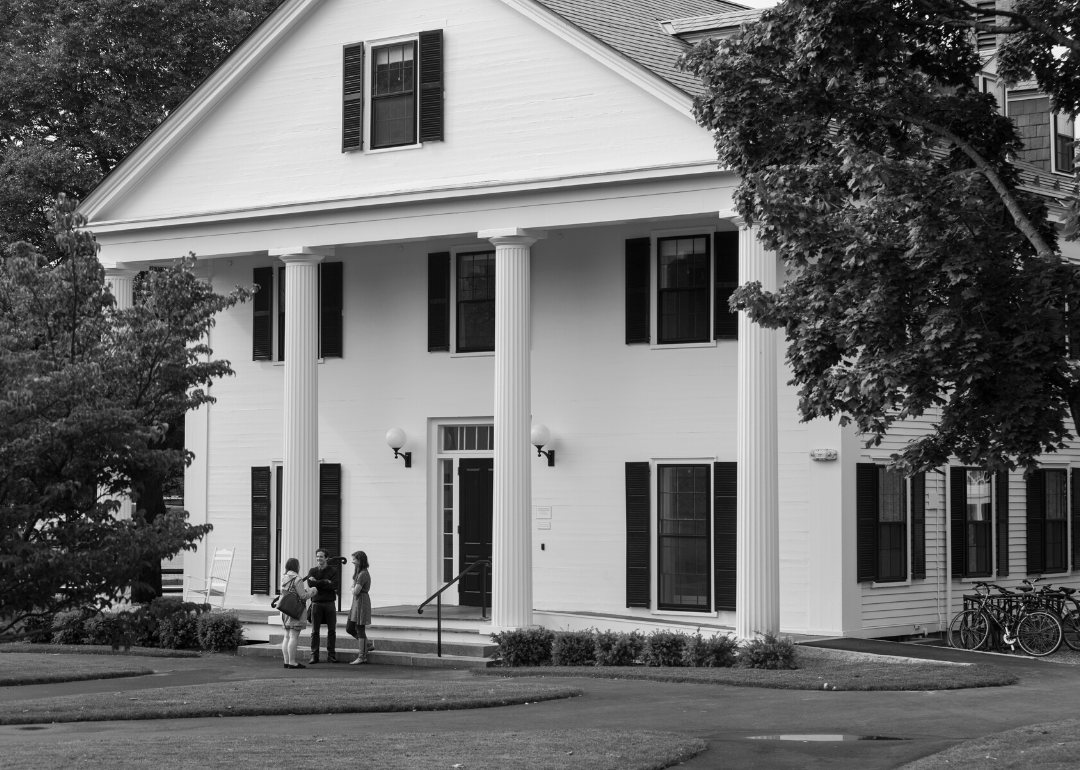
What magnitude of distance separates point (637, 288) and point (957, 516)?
19.2ft

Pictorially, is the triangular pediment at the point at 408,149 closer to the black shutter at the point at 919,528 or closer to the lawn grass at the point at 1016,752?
the black shutter at the point at 919,528

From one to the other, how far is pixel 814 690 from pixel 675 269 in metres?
7.64

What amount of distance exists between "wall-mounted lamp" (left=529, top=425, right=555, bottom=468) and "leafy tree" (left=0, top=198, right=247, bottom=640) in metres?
11.4

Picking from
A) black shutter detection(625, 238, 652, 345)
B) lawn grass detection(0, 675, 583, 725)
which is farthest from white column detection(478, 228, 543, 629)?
lawn grass detection(0, 675, 583, 725)

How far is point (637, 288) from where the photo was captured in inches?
925

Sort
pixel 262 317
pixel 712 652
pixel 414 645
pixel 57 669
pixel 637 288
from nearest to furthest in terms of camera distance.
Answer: pixel 712 652 → pixel 57 669 → pixel 414 645 → pixel 637 288 → pixel 262 317

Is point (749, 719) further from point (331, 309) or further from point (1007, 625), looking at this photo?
point (331, 309)

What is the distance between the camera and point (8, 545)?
11.3m

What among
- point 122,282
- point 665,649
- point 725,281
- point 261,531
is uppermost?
point 122,282

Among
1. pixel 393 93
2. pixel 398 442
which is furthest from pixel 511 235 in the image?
pixel 398 442

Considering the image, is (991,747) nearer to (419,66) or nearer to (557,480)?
(557,480)

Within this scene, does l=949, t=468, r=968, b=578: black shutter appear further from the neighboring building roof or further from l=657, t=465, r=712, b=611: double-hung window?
the neighboring building roof

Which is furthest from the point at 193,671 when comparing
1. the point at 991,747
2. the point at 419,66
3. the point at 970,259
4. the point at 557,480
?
the point at 970,259

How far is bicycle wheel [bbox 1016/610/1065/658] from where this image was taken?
2081 centimetres
